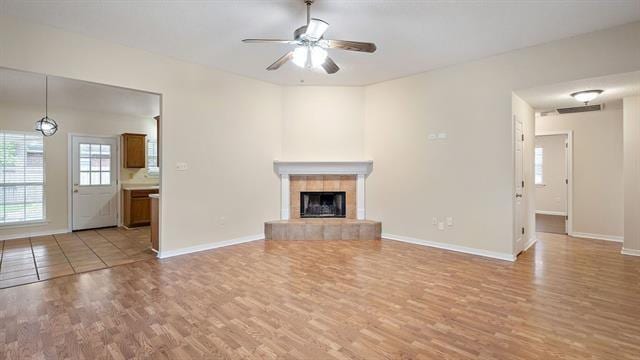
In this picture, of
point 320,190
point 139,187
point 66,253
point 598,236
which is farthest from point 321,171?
point 598,236

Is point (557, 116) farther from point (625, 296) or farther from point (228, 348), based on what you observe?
point (228, 348)

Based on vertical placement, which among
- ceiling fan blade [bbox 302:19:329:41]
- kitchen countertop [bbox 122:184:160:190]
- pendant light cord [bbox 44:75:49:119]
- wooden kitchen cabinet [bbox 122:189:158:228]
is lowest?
wooden kitchen cabinet [bbox 122:189:158:228]

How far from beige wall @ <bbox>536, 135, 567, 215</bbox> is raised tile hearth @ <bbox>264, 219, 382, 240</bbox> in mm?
6805

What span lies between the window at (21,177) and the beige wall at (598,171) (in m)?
10.6

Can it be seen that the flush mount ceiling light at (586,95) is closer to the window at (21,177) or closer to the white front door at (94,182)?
the white front door at (94,182)

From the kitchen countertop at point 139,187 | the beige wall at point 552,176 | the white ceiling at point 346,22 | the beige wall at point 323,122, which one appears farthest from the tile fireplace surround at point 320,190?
the beige wall at point 552,176

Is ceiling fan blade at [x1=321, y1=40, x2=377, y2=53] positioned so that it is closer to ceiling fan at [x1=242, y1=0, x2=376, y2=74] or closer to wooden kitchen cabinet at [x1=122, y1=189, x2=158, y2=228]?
ceiling fan at [x1=242, y1=0, x2=376, y2=74]

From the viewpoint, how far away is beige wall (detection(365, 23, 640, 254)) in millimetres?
3738

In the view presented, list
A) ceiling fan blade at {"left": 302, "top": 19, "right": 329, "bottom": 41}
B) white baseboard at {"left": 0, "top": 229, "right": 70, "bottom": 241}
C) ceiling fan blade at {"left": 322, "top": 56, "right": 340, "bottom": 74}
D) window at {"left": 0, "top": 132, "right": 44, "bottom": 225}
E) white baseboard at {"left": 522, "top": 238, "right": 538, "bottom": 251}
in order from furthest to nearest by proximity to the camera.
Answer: window at {"left": 0, "top": 132, "right": 44, "bottom": 225} → white baseboard at {"left": 0, "top": 229, "right": 70, "bottom": 241} → white baseboard at {"left": 522, "top": 238, "right": 538, "bottom": 251} → ceiling fan blade at {"left": 322, "top": 56, "right": 340, "bottom": 74} → ceiling fan blade at {"left": 302, "top": 19, "right": 329, "bottom": 41}

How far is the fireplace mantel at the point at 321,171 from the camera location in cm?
582

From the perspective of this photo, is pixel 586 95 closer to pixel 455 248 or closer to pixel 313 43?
pixel 455 248

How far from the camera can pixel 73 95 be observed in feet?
18.3

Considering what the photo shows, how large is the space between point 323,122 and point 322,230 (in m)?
2.06

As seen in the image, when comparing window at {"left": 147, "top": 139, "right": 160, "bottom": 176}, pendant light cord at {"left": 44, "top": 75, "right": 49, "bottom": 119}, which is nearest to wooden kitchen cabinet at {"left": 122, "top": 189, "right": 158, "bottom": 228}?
window at {"left": 147, "top": 139, "right": 160, "bottom": 176}
